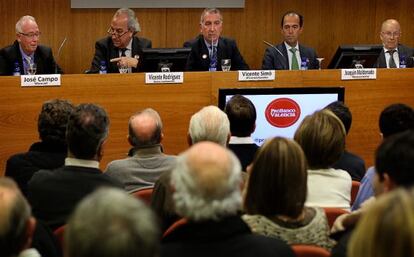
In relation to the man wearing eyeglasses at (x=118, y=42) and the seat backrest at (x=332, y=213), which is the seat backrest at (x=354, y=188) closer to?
the seat backrest at (x=332, y=213)

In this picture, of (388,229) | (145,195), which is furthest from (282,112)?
(388,229)

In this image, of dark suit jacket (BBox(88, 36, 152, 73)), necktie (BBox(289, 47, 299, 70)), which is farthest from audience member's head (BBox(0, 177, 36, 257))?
necktie (BBox(289, 47, 299, 70))

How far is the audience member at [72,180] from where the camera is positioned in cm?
282

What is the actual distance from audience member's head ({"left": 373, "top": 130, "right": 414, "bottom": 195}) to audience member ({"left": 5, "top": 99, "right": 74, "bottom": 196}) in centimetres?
172

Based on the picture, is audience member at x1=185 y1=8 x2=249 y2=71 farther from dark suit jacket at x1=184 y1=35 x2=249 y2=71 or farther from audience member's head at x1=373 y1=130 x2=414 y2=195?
audience member's head at x1=373 y1=130 x2=414 y2=195

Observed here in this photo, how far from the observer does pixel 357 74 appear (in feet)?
18.6

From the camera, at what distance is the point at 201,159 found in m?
2.04

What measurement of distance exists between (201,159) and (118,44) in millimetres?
4461

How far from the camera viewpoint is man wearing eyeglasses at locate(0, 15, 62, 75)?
5977 millimetres

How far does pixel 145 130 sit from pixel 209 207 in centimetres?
168

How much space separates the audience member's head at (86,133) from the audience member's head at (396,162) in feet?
4.29

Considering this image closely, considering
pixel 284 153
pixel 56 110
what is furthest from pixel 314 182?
pixel 56 110

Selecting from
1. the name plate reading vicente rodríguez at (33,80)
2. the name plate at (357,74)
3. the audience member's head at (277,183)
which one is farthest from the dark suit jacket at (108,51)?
the audience member's head at (277,183)

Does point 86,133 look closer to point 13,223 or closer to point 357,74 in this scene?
point 13,223
